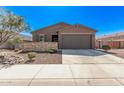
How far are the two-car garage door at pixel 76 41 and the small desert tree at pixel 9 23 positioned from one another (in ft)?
43.0

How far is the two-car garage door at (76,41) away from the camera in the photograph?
2536cm

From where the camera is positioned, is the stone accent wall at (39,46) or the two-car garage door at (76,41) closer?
the stone accent wall at (39,46)

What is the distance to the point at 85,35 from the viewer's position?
25578 mm

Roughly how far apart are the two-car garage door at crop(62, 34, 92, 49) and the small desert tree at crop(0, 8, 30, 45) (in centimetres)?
1310

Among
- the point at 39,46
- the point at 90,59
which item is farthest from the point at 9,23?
the point at 39,46

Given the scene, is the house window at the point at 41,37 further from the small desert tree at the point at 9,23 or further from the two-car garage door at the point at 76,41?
the small desert tree at the point at 9,23

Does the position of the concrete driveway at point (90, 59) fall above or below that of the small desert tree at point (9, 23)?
below

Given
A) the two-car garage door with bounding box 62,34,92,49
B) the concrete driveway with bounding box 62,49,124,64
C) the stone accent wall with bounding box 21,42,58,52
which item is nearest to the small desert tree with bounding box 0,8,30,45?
the concrete driveway with bounding box 62,49,124,64

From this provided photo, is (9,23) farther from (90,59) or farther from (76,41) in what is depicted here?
(76,41)

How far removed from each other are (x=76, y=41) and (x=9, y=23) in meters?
15.0

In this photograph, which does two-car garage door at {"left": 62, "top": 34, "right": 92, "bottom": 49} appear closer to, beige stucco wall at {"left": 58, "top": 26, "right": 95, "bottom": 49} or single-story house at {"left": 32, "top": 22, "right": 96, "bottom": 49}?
single-story house at {"left": 32, "top": 22, "right": 96, "bottom": 49}

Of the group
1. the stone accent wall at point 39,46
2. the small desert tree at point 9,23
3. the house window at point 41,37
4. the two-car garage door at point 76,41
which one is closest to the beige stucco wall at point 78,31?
the two-car garage door at point 76,41

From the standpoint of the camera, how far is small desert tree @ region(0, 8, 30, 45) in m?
12.0
